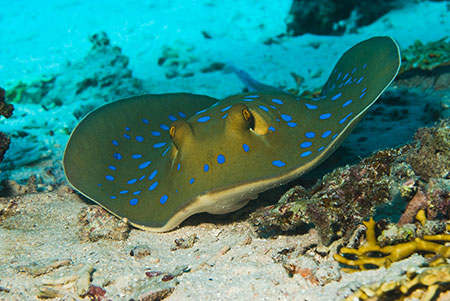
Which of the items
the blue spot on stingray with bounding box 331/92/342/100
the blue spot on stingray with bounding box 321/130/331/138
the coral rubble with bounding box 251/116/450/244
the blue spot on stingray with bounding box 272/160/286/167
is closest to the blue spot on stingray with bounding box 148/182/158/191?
the coral rubble with bounding box 251/116/450/244

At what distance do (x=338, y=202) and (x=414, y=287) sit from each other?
0.93 metres

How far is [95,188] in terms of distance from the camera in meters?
3.79

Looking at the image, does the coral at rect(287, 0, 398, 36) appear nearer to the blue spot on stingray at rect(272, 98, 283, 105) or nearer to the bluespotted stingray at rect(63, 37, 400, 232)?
the bluespotted stingray at rect(63, 37, 400, 232)

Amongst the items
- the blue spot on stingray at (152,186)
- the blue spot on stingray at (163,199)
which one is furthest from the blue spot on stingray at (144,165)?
the blue spot on stingray at (163,199)

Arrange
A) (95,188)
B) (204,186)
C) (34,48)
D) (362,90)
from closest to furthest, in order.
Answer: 1. (204,186)
2. (362,90)
3. (95,188)
4. (34,48)

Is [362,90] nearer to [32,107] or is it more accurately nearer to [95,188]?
[95,188]

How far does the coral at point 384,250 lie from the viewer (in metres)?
2.35

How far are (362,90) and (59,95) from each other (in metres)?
8.66

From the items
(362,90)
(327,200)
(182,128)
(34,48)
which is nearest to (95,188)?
(182,128)

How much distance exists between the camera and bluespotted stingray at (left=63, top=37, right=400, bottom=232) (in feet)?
9.41

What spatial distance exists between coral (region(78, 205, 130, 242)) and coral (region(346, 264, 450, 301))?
233 cm

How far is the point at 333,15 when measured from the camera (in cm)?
1128

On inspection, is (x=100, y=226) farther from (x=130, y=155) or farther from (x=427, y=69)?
(x=427, y=69)

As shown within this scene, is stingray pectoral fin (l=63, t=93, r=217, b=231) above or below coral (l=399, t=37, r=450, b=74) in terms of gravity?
below
